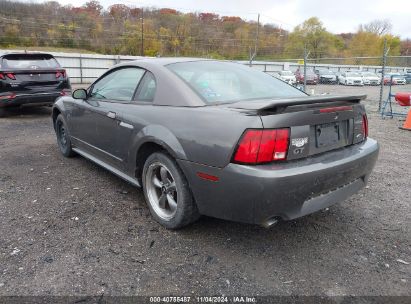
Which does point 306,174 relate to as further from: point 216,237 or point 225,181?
point 216,237

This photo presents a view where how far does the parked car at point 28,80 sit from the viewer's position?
7.72 m

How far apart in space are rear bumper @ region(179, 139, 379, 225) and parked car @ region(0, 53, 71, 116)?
6561mm

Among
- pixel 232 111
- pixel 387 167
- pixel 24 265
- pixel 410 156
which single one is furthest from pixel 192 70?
pixel 410 156

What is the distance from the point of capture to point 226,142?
94.1 inches

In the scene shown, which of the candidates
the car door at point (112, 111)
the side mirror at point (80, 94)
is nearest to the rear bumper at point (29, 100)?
the side mirror at point (80, 94)

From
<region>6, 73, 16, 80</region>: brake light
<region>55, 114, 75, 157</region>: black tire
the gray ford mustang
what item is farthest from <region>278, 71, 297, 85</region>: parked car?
the gray ford mustang

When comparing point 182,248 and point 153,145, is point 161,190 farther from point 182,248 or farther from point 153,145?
point 182,248

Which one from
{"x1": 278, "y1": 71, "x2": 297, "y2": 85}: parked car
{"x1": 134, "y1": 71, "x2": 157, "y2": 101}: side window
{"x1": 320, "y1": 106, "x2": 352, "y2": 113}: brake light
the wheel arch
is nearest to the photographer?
{"x1": 320, "y1": 106, "x2": 352, "y2": 113}: brake light

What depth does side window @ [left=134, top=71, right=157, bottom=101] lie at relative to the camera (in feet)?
10.5

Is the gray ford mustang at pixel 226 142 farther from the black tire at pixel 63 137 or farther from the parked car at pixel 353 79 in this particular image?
the parked car at pixel 353 79

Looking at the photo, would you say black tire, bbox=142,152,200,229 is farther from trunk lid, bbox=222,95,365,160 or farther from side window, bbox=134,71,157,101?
trunk lid, bbox=222,95,365,160

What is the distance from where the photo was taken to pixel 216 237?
9.60 ft

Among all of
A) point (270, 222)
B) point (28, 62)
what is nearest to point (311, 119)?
point (270, 222)

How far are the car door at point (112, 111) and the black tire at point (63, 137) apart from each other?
3.15 feet
